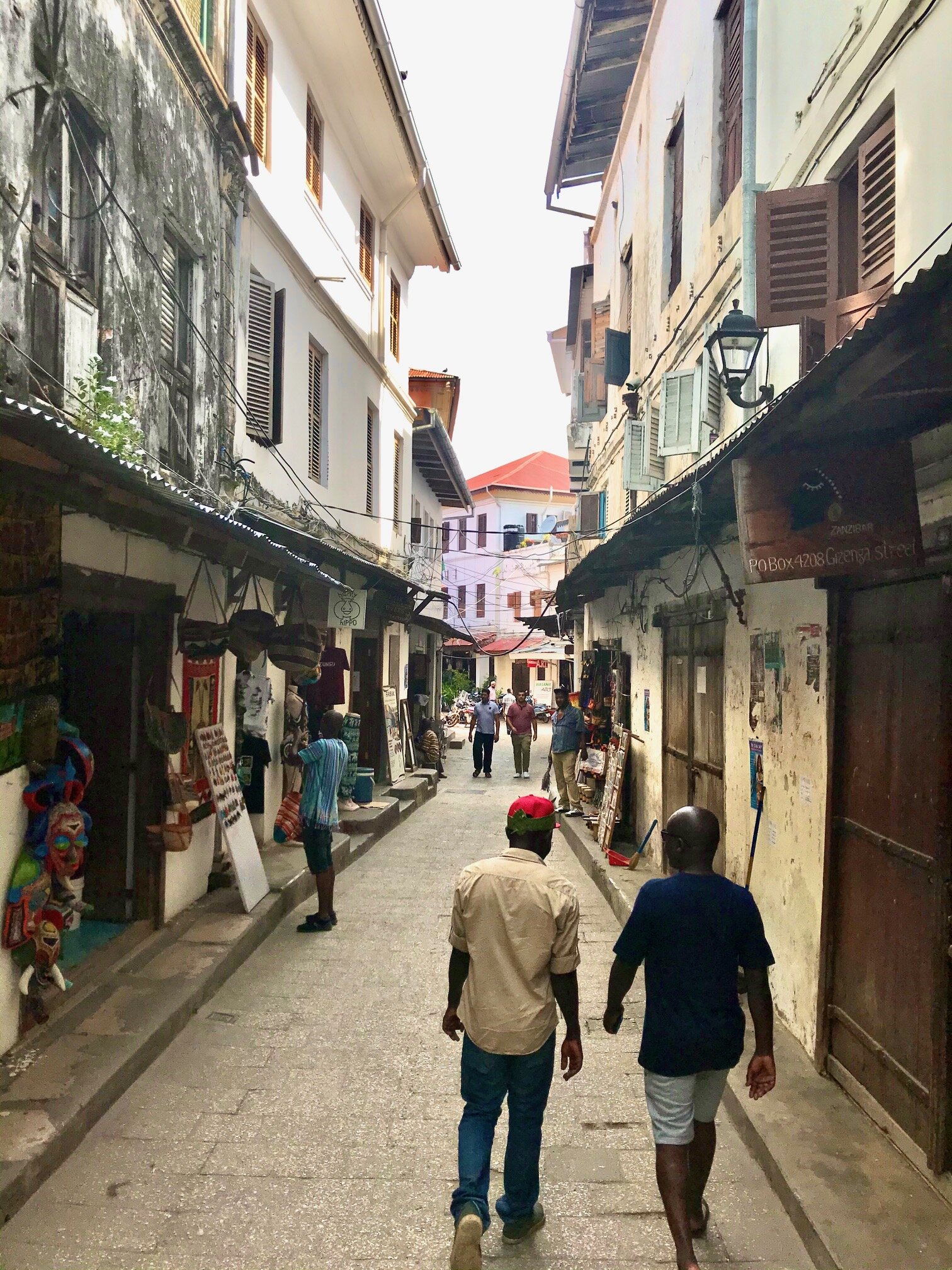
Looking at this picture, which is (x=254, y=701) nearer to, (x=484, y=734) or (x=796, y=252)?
(x=796, y=252)

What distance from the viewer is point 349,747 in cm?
1421

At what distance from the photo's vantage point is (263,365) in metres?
11.5

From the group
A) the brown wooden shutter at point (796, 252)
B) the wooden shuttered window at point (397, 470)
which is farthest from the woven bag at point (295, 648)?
the wooden shuttered window at point (397, 470)

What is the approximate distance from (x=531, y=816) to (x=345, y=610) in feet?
29.4

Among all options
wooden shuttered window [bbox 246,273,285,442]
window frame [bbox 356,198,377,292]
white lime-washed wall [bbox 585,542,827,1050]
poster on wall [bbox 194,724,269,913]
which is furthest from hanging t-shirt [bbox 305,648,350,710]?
window frame [bbox 356,198,377,292]

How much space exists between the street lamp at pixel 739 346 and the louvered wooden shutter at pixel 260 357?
588cm

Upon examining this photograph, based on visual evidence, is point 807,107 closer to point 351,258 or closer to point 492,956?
point 492,956

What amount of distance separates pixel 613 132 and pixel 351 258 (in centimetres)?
513

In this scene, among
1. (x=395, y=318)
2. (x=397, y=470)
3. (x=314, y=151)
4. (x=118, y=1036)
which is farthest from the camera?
(x=397, y=470)

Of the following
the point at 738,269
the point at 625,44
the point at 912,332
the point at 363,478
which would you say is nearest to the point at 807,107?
the point at 738,269

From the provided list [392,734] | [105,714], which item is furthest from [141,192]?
[392,734]

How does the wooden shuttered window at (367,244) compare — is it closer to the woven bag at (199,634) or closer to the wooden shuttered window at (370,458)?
the wooden shuttered window at (370,458)

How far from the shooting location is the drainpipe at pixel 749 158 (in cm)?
708

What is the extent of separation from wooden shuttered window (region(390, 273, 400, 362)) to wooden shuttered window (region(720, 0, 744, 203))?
1092 centimetres
